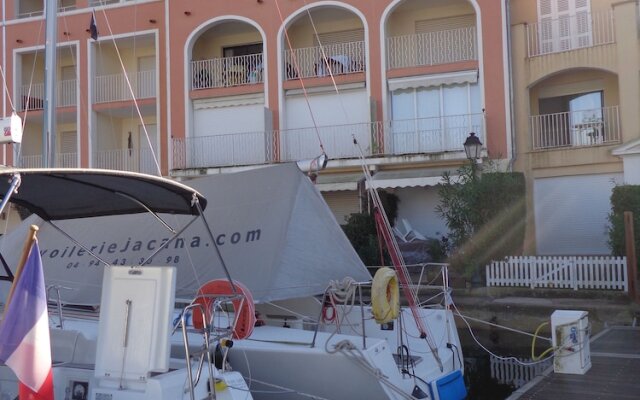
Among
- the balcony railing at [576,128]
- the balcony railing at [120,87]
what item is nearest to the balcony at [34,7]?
the balcony railing at [120,87]

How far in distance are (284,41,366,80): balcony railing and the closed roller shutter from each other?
388 cm

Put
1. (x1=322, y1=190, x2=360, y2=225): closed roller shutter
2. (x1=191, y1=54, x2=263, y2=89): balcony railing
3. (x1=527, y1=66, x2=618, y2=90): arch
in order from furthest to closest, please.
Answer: (x1=191, y1=54, x2=263, y2=89): balcony railing < (x1=322, y1=190, x2=360, y2=225): closed roller shutter < (x1=527, y1=66, x2=618, y2=90): arch

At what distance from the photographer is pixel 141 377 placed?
16.6 feet

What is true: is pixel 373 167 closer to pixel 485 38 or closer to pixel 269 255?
pixel 485 38

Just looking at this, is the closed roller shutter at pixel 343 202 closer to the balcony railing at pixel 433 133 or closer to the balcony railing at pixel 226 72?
the balcony railing at pixel 433 133

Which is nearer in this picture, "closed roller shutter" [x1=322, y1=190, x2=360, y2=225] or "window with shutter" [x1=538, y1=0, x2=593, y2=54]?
"window with shutter" [x1=538, y1=0, x2=593, y2=54]

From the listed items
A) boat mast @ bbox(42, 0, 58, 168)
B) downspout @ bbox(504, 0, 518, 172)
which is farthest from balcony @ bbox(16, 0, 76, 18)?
downspout @ bbox(504, 0, 518, 172)

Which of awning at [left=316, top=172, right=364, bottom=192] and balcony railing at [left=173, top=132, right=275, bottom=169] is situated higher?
balcony railing at [left=173, top=132, right=275, bottom=169]

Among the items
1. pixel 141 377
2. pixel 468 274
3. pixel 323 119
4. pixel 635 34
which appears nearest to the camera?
pixel 141 377

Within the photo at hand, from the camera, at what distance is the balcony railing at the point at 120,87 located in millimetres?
24781

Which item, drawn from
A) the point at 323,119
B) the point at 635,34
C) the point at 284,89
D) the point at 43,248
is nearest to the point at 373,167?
the point at 323,119

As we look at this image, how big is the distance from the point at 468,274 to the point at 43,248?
1034 centimetres

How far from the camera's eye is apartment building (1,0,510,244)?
2072 centimetres

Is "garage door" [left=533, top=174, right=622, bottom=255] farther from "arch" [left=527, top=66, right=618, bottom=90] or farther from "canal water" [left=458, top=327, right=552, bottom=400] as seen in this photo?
"canal water" [left=458, top=327, right=552, bottom=400]
